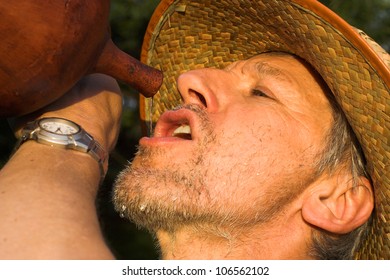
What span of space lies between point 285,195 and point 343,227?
21cm

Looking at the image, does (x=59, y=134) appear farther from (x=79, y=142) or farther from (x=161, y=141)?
(x=161, y=141)

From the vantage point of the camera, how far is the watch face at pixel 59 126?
71.1 inches

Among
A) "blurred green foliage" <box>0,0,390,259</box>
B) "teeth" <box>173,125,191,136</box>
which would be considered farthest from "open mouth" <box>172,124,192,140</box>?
"blurred green foliage" <box>0,0,390,259</box>

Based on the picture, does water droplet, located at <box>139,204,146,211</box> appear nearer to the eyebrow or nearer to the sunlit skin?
the sunlit skin

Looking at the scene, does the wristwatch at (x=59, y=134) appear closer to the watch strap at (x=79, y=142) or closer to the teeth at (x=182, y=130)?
the watch strap at (x=79, y=142)

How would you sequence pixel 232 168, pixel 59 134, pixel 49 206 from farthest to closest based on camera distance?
pixel 232 168
pixel 59 134
pixel 49 206

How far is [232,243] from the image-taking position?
196 centimetres

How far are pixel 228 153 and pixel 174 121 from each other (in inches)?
9.1

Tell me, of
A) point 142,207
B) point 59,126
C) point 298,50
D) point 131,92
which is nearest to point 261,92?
point 298,50

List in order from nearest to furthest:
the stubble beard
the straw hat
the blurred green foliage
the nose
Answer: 1. the straw hat
2. the stubble beard
3. the nose
4. the blurred green foliage

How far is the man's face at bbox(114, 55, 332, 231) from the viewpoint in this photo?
6.22ft

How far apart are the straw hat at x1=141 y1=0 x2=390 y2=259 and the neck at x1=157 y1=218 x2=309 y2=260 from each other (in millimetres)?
262

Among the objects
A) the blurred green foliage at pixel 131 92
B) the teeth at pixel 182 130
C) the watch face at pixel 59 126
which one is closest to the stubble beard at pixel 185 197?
the teeth at pixel 182 130

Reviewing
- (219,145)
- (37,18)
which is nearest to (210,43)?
(219,145)
